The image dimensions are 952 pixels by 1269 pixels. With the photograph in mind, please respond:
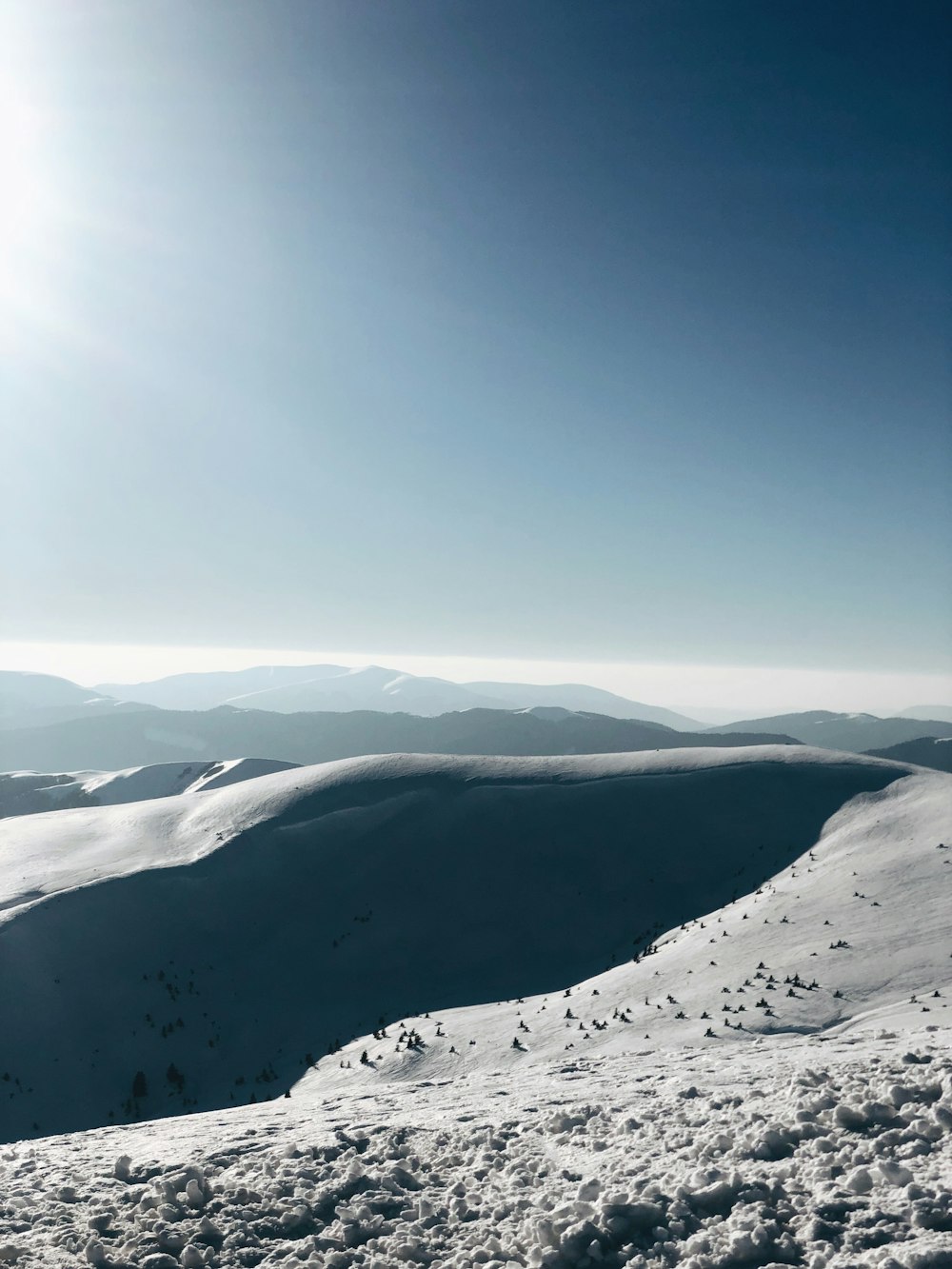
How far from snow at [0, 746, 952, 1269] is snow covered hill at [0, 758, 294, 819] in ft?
184

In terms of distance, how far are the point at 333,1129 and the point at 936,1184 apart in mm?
6995

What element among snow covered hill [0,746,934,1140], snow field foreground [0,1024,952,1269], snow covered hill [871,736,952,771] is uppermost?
snow field foreground [0,1024,952,1269]

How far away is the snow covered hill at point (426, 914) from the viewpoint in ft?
66.6

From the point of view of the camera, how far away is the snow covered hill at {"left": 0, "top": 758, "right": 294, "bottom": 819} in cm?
11581

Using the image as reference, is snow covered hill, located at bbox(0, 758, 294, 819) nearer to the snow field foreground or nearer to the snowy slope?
the snowy slope

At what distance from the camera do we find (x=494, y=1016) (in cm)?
2186

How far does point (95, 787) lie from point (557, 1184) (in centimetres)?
13245

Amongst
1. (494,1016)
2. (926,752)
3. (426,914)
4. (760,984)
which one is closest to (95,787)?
(426,914)

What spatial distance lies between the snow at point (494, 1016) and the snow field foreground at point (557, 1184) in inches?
1.4

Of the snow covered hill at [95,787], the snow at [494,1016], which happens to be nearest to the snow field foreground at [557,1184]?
the snow at [494,1016]

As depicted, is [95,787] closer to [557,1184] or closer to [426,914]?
[426,914]

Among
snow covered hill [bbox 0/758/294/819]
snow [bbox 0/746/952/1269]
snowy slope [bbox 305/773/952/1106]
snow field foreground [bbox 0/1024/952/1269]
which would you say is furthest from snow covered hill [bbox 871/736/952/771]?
snow field foreground [bbox 0/1024/952/1269]

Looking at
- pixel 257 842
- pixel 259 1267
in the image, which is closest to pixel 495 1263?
pixel 259 1267

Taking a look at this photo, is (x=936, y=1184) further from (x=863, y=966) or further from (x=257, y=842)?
(x=257, y=842)
